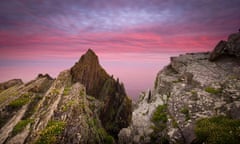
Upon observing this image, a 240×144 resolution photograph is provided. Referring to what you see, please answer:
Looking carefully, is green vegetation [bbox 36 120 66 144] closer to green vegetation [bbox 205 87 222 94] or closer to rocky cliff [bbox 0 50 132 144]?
rocky cliff [bbox 0 50 132 144]

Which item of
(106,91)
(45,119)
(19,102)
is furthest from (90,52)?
(45,119)

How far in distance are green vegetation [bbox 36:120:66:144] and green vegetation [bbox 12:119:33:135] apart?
2.81 m

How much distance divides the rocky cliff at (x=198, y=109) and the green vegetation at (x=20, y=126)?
11.1 m

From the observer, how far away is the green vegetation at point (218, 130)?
715 centimetres

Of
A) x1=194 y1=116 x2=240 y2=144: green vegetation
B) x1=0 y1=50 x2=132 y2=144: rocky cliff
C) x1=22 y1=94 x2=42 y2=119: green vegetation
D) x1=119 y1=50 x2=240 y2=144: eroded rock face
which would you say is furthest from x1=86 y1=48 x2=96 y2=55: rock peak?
x1=194 y1=116 x2=240 y2=144: green vegetation

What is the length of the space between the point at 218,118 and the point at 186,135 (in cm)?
279

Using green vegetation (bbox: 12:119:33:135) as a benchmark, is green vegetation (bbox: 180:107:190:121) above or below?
above

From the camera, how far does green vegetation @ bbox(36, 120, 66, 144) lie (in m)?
12.4

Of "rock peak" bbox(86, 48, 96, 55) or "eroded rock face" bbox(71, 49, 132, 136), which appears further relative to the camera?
"rock peak" bbox(86, 48, 96, 55)

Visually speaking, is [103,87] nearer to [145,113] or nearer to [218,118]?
[145,113]

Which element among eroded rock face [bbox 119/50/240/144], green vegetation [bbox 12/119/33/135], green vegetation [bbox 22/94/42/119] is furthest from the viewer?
green vegetation [bbox 22/94/42/119]

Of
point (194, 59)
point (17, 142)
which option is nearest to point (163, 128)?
point (17, 142)

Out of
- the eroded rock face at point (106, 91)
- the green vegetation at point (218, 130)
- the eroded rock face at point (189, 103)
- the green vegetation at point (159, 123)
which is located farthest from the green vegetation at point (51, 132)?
the eroded rock face at point (106, 91)

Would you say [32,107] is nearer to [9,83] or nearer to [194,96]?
[194,96]
